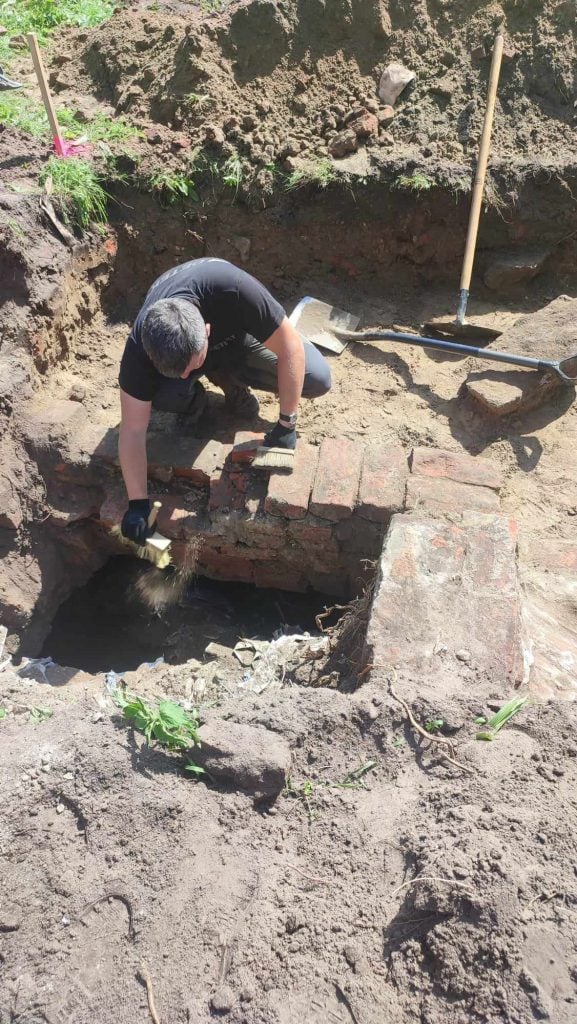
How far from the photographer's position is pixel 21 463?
3.04m

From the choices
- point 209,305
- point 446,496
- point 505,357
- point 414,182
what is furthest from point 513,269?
point 209,305

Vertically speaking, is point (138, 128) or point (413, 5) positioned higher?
point (413, 5)

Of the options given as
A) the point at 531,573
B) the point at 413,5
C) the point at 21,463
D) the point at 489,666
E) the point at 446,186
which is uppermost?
the point at 413,5

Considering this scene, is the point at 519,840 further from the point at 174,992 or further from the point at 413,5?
the point at 413,5

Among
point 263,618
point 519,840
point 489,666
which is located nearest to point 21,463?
point 263,618

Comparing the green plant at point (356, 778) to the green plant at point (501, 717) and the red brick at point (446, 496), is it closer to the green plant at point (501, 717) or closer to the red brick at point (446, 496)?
the green plant at point (501, 717)

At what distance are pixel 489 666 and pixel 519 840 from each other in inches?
22.4

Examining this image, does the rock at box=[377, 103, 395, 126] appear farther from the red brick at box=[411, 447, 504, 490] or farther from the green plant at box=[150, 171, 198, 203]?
the red brick at box=[411, 447, 504, 490]

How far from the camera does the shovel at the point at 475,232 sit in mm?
3844

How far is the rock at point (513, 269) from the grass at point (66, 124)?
2.52 metres

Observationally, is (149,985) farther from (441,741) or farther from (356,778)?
(441,741)

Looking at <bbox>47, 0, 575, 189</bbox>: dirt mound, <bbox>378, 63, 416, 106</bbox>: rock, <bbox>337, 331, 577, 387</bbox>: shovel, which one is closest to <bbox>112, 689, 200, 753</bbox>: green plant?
<bbox>337, 331, 577, 387</bbox>: shovel

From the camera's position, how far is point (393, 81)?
4.14 meters

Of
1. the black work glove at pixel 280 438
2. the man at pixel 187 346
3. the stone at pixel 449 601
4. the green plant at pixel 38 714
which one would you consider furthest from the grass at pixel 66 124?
the green plant at pixel 38 714
